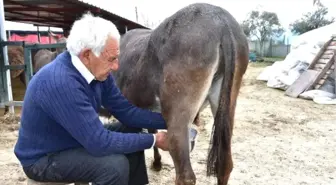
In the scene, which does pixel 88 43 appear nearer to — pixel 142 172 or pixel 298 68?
pixel 142 172

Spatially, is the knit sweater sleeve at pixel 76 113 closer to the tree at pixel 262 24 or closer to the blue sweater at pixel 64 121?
the blue sweater at pixel 64 121

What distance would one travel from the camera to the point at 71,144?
2.05 m

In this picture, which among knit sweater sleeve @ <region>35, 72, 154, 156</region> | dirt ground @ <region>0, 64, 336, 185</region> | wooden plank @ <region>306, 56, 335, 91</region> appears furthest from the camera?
wooden plank @ <region>306, 56, 335, 91</region>

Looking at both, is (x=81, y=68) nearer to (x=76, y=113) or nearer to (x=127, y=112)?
(x=76, y=113)

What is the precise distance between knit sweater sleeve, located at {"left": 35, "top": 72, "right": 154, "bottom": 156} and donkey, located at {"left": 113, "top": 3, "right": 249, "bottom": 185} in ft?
1.52

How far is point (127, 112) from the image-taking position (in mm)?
2432

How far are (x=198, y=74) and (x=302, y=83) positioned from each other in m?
7.14

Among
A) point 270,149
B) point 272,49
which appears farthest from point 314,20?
point 270,149

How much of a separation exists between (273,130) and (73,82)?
423cm

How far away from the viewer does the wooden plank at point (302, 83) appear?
838 cm

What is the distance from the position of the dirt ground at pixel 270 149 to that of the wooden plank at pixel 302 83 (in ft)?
3.79

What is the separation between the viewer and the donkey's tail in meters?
2.19

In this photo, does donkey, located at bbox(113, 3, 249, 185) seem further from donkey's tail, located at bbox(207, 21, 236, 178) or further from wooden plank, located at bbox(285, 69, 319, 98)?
wooden plank, located at bbox(285, 69, 319, 98)

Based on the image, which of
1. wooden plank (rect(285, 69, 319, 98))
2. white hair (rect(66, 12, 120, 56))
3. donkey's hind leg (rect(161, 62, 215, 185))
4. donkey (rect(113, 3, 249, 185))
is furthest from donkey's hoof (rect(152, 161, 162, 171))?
wooden plank (rect(285, 69, 319, 98))
